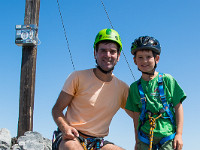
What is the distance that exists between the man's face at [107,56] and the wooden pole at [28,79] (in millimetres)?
2600

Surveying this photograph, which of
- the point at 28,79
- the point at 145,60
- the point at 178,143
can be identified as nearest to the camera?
the point at 178,143

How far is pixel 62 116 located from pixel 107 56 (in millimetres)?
1043

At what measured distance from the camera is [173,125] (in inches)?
141

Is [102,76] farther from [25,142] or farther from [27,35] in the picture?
[27,35]

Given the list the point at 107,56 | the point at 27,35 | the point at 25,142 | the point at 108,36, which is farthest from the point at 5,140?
the point at 108,36

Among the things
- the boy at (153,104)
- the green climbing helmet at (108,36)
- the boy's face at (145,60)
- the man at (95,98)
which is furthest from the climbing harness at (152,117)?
the green climbing helmet at (108,36)

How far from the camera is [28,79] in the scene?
6141 millimetres

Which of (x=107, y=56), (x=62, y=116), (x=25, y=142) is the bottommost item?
(x=25, y=142)

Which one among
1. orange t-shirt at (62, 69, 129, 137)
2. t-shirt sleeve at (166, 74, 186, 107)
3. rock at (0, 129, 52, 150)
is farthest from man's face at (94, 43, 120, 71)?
rock at (0, 129, 52, 150)

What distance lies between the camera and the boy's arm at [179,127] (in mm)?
3455

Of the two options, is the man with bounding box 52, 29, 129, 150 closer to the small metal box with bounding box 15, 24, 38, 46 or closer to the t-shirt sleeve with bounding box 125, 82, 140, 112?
the t-shirt sleeve with bounding box 125, 82, 140, 112

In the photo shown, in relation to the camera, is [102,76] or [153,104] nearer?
[153,104]

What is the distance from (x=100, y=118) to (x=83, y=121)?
239mm

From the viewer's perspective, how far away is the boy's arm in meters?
3.46
